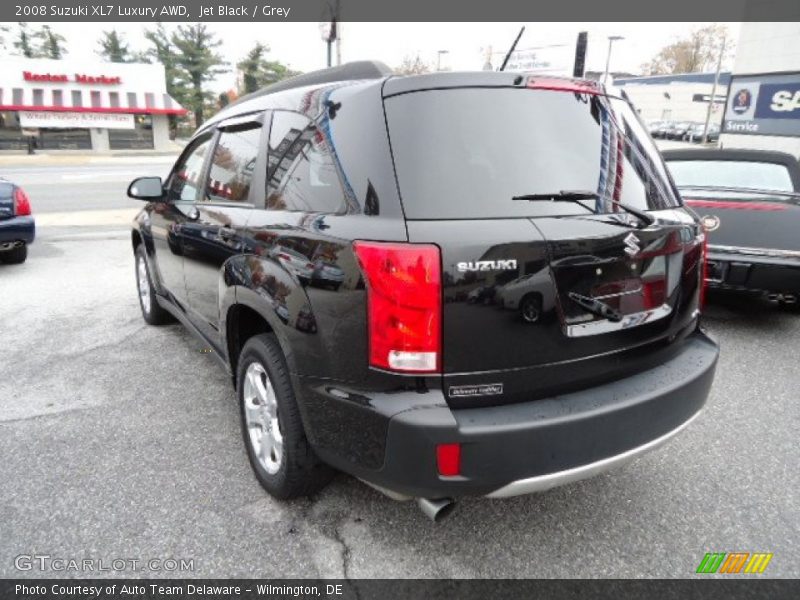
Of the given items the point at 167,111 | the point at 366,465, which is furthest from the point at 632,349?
the point at 167,111

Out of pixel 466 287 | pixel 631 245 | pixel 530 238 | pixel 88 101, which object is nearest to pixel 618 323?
pixel 631 245

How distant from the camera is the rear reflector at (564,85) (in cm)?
221

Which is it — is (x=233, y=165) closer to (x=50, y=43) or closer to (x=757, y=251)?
(x=757, y=251)

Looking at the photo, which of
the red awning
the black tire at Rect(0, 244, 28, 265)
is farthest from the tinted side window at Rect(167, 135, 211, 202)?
the red awning

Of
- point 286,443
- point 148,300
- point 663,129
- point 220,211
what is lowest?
point 148,300

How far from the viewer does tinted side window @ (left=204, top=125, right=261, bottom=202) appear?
287 centimetres

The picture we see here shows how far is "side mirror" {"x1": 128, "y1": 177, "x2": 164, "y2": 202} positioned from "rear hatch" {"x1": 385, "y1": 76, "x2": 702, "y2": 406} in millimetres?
2624

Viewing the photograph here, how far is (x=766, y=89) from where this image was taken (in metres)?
18.2

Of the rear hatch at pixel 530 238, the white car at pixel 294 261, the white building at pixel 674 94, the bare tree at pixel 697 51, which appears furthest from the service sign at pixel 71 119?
the bare tree at pixel 697 51

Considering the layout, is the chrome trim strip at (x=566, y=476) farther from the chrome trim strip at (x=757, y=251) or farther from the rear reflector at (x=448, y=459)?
the chrome trim strip at (x=757, y=251)

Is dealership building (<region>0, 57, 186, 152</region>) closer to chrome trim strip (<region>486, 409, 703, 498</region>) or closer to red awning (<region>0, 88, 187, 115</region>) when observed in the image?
red awning (<region>0, 88, 187, 115</region>)

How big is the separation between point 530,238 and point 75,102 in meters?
43.3

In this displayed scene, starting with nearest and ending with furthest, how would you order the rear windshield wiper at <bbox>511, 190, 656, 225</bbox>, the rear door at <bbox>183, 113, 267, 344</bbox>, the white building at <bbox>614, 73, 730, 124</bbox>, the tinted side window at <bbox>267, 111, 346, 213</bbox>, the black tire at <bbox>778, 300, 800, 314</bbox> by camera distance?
the rear windshield wiper at <bbox>511, 190, 656, 225</bbox> → the tinted side window at <bbox>267, 111, 346, 213</bbox> → the rear door at <bbox>183, 113, 267, 344</bbox> → the black tire at <bbox>778, 300, 800, 314</bbox> → the white building at <bbox>614, 73, 730, 124</bbox>

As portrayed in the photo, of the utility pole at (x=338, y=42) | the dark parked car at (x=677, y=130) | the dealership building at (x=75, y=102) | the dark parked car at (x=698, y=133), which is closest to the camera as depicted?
the utility pole at (x=338, y=42)
